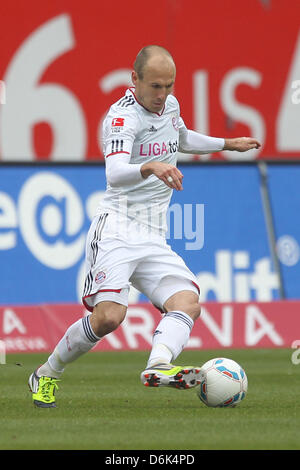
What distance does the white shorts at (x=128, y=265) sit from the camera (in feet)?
25.0

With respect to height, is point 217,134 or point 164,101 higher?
point 217,134

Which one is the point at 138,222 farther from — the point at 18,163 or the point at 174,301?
the point at 18,163

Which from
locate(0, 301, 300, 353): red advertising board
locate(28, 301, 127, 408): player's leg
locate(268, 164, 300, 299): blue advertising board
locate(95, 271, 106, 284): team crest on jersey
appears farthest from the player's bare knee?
locate(268, 164, 300, 299): blue advertising board

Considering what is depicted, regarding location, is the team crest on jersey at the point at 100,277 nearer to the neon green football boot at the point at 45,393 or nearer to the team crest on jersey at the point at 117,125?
the neon green football boot at the point at 45,393

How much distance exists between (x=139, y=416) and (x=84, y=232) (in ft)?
29.7

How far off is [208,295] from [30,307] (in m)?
2.60

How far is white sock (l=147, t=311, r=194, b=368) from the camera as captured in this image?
7438 millimetres

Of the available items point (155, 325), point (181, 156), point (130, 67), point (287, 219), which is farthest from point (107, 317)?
point (130, 67)

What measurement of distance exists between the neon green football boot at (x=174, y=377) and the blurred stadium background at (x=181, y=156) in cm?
758

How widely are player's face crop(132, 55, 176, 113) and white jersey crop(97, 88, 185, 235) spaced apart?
10 centimetres

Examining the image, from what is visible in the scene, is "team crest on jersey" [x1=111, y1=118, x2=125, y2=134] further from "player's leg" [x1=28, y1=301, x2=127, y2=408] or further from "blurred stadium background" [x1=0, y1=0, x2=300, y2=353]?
"blurred stadium background" [x1=0, y1=0, x2=300, y2=353]

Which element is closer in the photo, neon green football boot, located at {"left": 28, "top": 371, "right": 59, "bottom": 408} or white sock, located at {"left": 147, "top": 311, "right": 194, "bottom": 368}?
white sock, located at {"left": 147, "top": 311, "right": 194, "bottom": 368}
